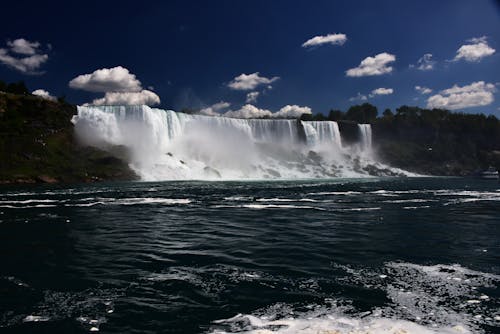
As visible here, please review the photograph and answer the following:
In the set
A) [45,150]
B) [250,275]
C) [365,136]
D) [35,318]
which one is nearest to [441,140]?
[365,136]

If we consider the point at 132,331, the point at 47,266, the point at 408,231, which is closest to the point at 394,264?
the point at 408,231

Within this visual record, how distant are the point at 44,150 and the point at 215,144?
125 ft

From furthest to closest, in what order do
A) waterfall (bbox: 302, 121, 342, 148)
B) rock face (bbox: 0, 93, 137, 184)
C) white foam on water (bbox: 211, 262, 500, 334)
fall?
1. waterfall (bbox: 302, 121, 342, 148)
2. rock face (bbox: 0, 93, 137, 184)
3. white foam on water (bbox: 211, 262, 500, 334)

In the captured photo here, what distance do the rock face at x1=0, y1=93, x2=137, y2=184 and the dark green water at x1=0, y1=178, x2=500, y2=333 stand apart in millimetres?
52119

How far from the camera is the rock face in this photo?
230 ft

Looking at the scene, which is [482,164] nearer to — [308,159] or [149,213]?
[308,159]

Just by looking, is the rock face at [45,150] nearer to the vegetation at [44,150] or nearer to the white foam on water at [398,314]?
the vegetation at [44,150]

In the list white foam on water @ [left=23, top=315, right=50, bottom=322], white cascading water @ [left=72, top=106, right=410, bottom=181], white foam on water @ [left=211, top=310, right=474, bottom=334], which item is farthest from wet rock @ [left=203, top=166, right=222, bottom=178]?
white foam on water @ [left=211, top=310, right=474, bottom=334]

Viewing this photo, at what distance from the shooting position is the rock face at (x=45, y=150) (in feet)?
230

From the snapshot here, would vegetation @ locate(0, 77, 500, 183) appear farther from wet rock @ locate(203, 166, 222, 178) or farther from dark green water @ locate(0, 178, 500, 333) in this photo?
dark green water @ locate(0, 178, 500, 333)

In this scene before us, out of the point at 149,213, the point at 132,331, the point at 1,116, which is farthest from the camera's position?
the point at 1,116

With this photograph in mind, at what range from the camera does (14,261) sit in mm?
13391

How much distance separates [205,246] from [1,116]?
82.3m

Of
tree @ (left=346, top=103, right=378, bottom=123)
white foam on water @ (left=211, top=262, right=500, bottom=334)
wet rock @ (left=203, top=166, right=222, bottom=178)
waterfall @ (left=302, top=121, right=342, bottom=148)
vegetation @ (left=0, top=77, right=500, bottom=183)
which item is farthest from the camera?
tree @ (left=346, top=103, right=378, bottom=123)
